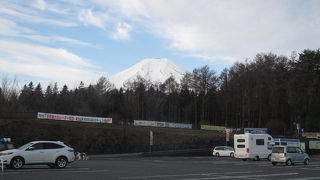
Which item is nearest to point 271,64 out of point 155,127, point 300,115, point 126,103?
point 300,115

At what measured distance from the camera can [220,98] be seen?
104 meters

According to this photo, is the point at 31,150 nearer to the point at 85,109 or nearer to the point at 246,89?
the point at 246,89

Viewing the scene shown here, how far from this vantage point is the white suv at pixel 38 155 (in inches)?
867

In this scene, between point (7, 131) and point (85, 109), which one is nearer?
point (7, 131)

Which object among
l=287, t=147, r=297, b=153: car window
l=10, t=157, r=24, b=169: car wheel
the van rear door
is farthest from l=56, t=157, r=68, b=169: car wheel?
the van rear door

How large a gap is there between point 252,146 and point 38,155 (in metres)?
25.8

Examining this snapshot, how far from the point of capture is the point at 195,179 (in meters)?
17.1

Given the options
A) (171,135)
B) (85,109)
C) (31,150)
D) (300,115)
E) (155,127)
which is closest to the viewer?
(31,150)

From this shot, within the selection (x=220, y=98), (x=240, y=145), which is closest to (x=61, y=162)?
(x=240, y=145)

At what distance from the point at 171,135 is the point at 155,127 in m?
9.77

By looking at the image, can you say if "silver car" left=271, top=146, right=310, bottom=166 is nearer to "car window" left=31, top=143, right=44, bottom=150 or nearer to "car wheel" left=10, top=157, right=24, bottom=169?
"car window" left=31, top=143, right=44, bottom=150

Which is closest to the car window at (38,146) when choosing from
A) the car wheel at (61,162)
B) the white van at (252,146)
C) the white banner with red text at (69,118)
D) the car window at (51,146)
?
the car window at (51,146)

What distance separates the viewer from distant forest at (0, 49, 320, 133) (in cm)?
8594

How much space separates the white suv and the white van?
2293cm
